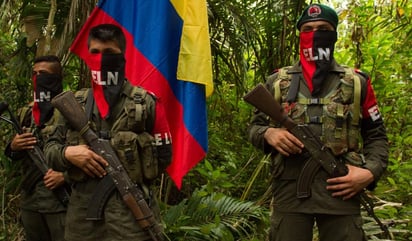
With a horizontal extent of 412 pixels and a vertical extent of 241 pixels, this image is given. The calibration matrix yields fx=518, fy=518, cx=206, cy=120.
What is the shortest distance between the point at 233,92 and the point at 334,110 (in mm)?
3739

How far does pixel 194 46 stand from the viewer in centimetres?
382

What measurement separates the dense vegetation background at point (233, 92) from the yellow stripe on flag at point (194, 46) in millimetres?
825

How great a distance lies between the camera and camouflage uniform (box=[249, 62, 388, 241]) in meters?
2.55

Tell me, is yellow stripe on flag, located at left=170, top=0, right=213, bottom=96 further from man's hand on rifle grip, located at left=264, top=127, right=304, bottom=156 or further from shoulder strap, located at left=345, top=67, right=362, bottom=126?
shoulder strap, located at left=345, top=67, right=362, bottom=126

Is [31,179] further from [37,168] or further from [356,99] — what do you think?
[356,99]

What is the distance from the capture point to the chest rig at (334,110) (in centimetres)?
258

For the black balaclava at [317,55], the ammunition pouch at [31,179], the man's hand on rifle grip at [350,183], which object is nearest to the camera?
the man's hand on rifle grip at [350,183]

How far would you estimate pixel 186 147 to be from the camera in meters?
3.77

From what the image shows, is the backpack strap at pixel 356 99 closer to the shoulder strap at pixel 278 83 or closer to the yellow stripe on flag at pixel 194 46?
the shoulder strap at pixel 278 83

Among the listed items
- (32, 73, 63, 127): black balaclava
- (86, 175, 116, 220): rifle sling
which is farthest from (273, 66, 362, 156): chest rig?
(32, 73, 63, 127): black balaclava

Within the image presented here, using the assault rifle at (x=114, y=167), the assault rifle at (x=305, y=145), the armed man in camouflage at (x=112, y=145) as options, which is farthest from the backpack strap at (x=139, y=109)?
the assault rifle at (x=305, y=145)

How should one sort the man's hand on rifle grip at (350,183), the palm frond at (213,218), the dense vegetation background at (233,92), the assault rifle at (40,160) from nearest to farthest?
the man's hand on rifle grip at (350,183) < the assault rifle at (40,160) < the palm frond at (213,218) < the dense vegetation background at (233,92)

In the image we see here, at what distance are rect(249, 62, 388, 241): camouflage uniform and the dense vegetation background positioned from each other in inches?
52.6

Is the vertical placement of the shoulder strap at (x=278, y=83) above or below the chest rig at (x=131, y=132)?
above
